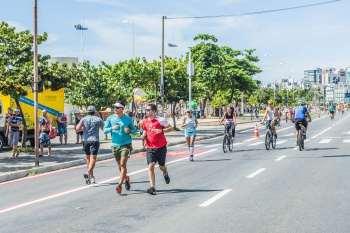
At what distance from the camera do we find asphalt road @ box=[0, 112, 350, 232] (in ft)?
25.2

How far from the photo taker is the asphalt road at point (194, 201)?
769 cm

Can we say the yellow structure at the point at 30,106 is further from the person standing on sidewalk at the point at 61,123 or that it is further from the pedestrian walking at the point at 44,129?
the pedestrian walking at the point at 44,129

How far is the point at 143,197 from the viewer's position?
33.6 ft

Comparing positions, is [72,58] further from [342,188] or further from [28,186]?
[342,188]

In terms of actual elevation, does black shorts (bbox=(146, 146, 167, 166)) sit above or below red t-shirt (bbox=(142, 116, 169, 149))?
below

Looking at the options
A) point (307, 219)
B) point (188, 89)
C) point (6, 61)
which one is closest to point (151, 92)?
point (188, 89)

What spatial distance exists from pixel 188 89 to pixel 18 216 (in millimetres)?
32501

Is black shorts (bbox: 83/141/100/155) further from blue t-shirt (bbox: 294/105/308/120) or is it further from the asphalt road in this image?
blue t-shirt (bbox: 294/105/308/120)

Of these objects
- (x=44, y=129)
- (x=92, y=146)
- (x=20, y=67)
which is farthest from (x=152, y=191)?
(x=20, y=67)

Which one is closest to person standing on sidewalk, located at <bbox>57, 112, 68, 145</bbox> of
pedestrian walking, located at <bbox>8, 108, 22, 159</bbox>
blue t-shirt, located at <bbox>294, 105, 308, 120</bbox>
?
pedestrian walking, located at <bbox>8, 108, 22, 159</bbox>

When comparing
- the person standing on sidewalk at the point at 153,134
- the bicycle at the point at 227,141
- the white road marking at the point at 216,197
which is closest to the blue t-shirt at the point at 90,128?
the person standing on sidewalk at the point at 153,134

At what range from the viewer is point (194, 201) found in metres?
9.65

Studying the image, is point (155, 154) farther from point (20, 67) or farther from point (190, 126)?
point (20, 67)

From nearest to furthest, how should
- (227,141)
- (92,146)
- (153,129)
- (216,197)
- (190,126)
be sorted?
(216,197)
(153,129)
(92,146)
(190,126)
(227,141)
